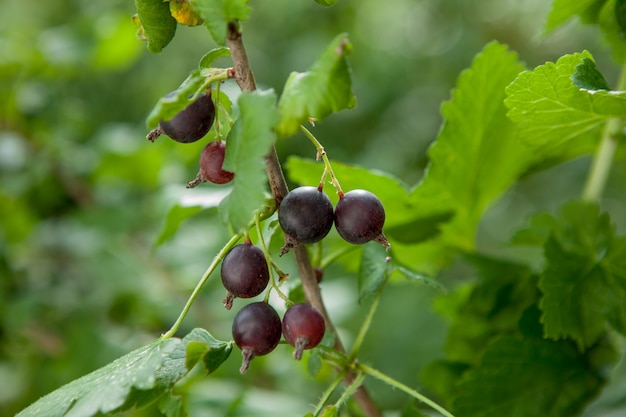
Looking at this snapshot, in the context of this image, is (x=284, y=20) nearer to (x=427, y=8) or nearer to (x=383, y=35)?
(x=383, y=35)

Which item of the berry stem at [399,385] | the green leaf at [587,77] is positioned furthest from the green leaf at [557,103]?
the berry stem at [399,385]

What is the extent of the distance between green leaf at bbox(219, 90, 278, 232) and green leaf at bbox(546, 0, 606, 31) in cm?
51

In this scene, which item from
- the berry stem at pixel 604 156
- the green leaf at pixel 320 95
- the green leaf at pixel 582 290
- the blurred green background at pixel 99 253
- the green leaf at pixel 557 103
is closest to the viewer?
the green leaf at pixel 320 95

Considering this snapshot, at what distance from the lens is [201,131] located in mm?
708

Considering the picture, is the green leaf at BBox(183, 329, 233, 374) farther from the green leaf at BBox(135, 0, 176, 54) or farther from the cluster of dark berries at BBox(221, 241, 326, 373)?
the green leaf at BBox(135, 0, 176, 54)

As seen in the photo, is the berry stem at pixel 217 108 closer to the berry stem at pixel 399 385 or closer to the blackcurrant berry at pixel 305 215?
the blackcurrant berry at pixel 305 215

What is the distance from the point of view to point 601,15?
3.06 ft

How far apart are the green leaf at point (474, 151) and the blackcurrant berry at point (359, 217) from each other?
307 millimetres

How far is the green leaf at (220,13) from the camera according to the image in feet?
2.20

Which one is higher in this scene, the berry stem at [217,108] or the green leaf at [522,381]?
the berry stem at [217,108]

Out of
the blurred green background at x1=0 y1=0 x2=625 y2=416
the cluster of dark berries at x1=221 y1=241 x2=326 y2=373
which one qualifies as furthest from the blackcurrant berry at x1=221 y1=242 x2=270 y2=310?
the blurred green background at x1=0 y1=0 x2=625 y2=416

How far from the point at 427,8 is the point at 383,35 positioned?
0.25m

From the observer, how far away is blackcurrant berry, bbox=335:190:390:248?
0.69m

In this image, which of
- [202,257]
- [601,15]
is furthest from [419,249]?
[202,257]
